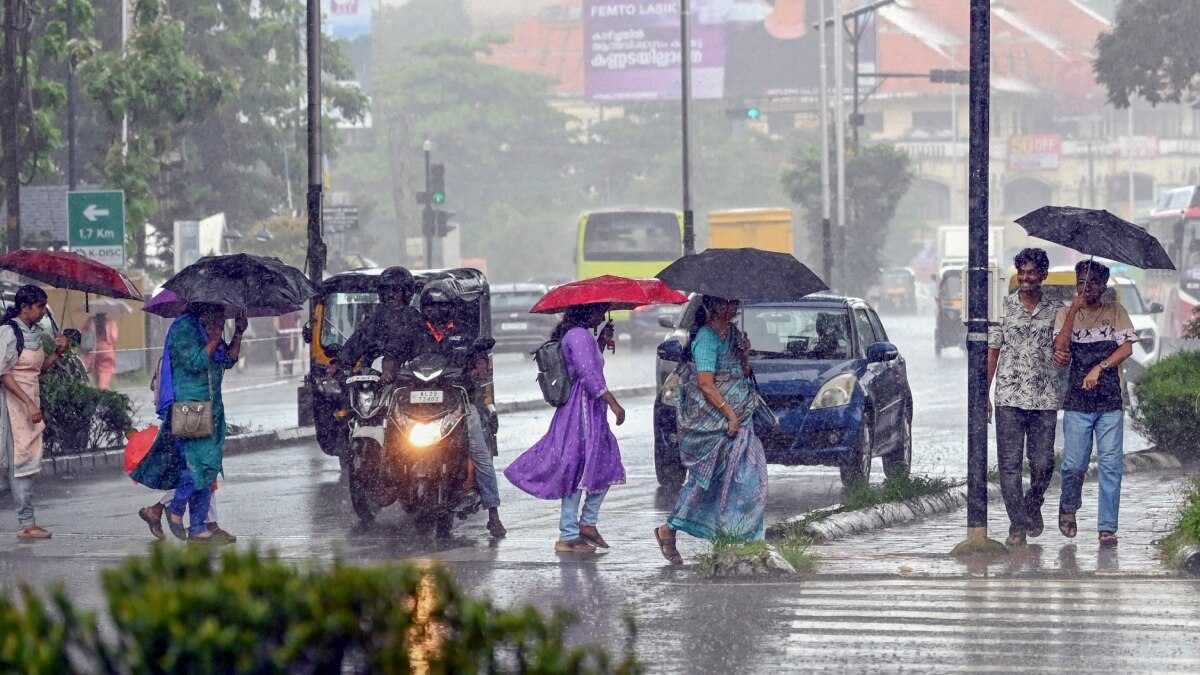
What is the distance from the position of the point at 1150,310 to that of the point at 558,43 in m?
76.6

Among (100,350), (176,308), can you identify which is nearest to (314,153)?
(100,350)

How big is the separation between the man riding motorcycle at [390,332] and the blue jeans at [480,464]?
1.84 ft

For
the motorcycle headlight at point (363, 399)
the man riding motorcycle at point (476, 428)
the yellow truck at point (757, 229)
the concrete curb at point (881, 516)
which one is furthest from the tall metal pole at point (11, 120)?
the yellow truck at point (757, 229)

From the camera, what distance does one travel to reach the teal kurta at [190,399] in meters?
11.5

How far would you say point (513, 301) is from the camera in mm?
40062

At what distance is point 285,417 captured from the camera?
23.5m

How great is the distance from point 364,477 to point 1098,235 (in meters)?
4.76

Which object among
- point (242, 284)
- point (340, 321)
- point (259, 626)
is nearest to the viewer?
point (259, 626)

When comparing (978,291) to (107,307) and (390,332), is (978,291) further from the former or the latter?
(107,307)

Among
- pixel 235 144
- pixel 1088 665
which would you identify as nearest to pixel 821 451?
pixel 1088 665

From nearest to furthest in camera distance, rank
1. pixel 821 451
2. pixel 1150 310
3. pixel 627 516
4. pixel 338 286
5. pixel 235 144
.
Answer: pixel 627 516 < pixel 821 451 < pixel 338 286 < pixel 1150 310 < pixel 235 144

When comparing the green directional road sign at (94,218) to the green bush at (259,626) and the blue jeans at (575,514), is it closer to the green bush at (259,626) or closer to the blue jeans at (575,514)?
the blue jeans at (575,514)

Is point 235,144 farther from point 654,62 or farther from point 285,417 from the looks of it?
point 654,62

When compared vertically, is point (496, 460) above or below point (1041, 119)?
below
